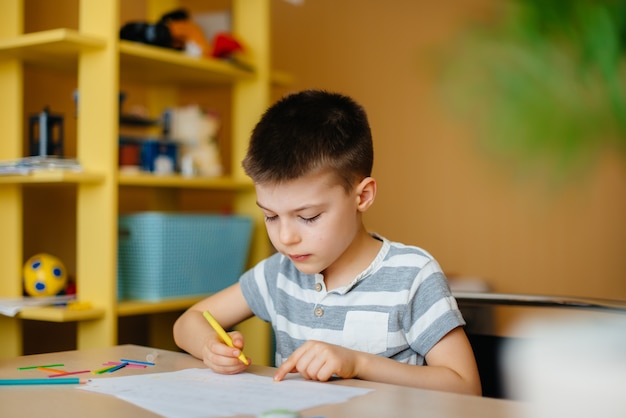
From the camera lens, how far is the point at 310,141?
112 cm

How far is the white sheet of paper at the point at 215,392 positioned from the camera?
77 cm

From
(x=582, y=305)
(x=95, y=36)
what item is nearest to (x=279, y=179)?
(x=582, y=305)

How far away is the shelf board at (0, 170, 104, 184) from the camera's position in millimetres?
1818

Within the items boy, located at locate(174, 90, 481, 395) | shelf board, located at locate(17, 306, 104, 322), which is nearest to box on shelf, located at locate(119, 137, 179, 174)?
shelf board, located at locate(17, 306, 104, 322)

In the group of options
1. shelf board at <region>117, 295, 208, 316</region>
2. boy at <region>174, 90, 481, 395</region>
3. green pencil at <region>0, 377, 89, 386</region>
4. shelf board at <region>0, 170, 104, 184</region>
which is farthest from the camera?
shelf board at <region>117, 295, 208, 316</region>

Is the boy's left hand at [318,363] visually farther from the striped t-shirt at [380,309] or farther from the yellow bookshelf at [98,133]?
the yellow bookshelf at [98,133]

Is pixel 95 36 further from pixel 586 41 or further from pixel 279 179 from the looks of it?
pixel 586 41

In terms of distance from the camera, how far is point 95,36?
1.95 metres

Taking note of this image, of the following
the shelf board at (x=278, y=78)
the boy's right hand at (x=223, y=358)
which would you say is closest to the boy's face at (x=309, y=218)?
the boy's right hand at (x=223, y=358)

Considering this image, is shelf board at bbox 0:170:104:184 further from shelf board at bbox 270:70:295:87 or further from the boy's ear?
the boy's ear

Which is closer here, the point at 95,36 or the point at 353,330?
the point at 353,330

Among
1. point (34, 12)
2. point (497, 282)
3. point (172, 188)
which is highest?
point (34, 12)

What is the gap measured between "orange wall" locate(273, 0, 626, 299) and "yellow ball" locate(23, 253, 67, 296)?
1485 millimetres

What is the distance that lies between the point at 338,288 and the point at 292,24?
7.43 ft
